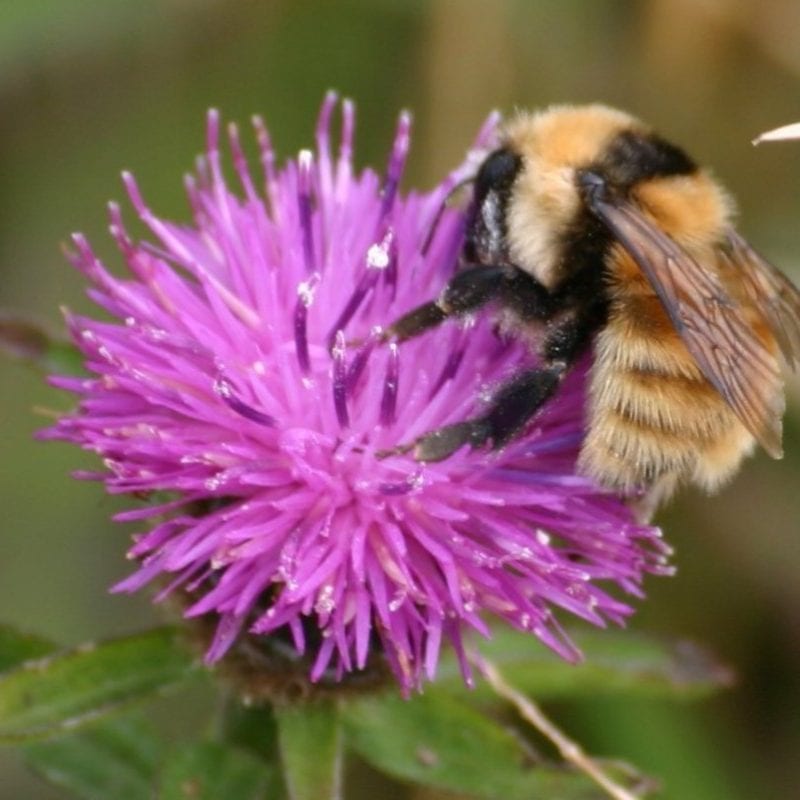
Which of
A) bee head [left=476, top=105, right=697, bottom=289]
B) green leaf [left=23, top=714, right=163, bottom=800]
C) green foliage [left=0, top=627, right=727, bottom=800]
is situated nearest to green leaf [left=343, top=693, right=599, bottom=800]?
green foliage [left=0, top=627, right=727, bottom=800]

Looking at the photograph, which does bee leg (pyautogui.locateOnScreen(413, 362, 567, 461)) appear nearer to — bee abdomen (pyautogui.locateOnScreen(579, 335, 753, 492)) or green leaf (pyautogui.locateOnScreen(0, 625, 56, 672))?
bee abdomen (pyautogui.locateOnScreen(579, 335, 753, 492))

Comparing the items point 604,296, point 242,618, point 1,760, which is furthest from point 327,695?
point 1,760

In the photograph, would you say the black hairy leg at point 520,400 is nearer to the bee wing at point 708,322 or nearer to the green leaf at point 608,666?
the bee wing at point 708,322

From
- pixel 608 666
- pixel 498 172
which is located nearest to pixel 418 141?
pixel 608 666

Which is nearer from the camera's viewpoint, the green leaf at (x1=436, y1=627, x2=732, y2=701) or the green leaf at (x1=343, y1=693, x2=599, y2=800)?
the green leaf at (x1=343, y1=693, x2=599, y2=800)

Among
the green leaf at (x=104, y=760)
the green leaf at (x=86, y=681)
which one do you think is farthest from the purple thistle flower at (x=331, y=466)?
the green leaf at (x=104, y=760)

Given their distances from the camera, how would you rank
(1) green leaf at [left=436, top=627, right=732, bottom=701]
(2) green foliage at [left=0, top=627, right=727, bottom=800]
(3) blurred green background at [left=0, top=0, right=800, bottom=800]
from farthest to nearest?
1. (3) blurred green background at [left=0, top=0, right=800, bottom=800]
2. (1) green leaf at [left=436, top=627, right=732, bottom=701]
3. (2) green foliage at [left=0, top=627, right=727, bottom=800]

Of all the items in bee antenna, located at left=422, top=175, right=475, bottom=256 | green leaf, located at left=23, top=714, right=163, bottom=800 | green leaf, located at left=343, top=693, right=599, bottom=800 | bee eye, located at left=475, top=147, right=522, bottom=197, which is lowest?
green leaf, located at left=23, top=714, right=163, bottom=800

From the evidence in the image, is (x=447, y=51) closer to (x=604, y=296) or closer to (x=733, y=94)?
(x=733, y=94)

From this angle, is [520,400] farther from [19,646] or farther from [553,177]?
[19,646]
